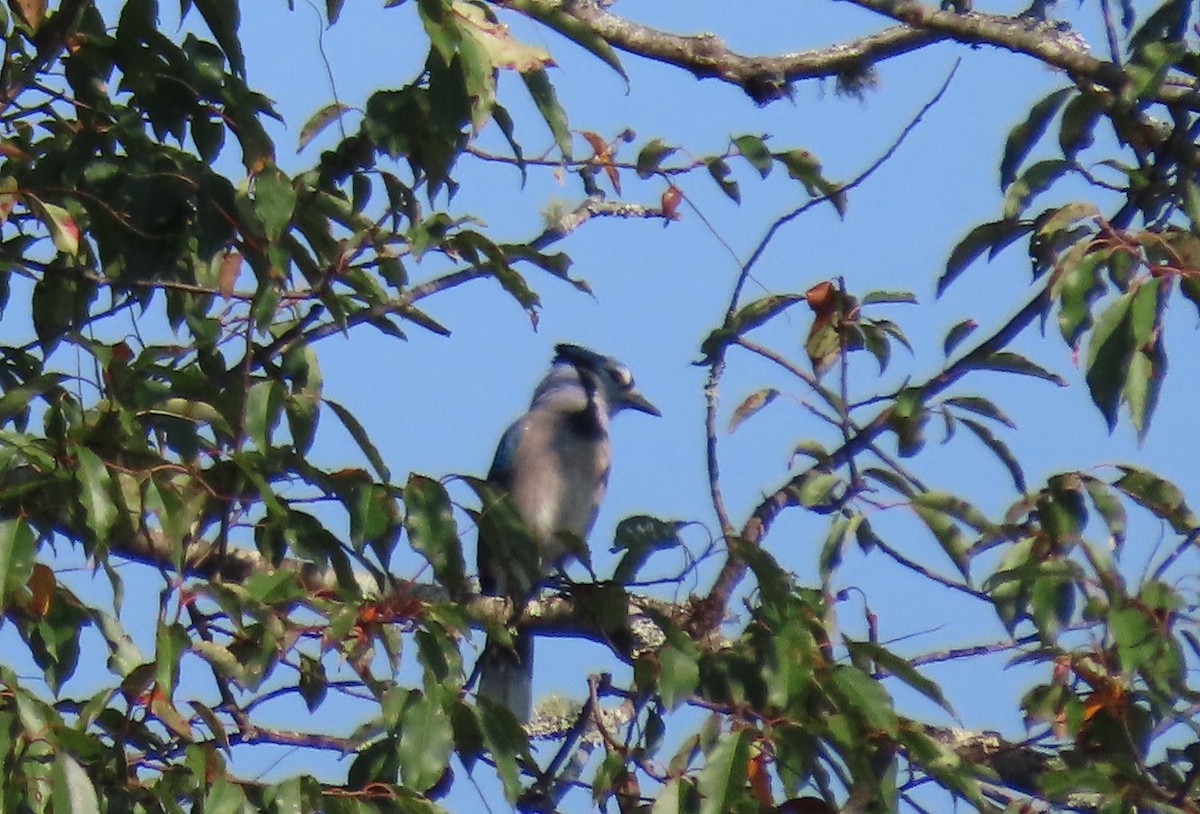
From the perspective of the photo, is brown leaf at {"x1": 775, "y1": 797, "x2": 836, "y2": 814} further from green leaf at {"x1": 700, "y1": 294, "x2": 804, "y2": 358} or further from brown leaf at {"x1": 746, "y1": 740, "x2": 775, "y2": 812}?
green leaf at {"x1": 700, "y1": 294, "x2": 804, "y2": 358}

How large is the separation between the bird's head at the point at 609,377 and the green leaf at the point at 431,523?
130 inches

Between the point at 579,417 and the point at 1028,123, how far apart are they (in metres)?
2.90

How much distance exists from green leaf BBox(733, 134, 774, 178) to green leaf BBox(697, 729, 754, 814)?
945 millimetres

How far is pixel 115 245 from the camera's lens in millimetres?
2463

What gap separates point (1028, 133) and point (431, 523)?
92 cm

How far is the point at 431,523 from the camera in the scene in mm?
2129

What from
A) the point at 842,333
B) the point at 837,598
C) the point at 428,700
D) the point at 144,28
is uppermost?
the point at 144,28

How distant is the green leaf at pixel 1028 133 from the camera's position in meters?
2.31

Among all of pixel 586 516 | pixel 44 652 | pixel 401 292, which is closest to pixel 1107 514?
pixel 401 292

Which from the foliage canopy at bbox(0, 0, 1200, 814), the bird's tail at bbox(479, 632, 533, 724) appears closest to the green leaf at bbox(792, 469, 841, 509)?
the foliage canopy at bbox(0, 0, 1200, 814)

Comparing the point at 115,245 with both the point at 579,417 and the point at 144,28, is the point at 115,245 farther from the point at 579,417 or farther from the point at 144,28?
the point at 579,417

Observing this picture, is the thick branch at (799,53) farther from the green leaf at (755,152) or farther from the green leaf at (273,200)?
the green leaf at (273,200)

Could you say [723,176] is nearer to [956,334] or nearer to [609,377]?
[956,334]

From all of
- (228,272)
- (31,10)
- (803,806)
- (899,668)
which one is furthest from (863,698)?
(31,10)
